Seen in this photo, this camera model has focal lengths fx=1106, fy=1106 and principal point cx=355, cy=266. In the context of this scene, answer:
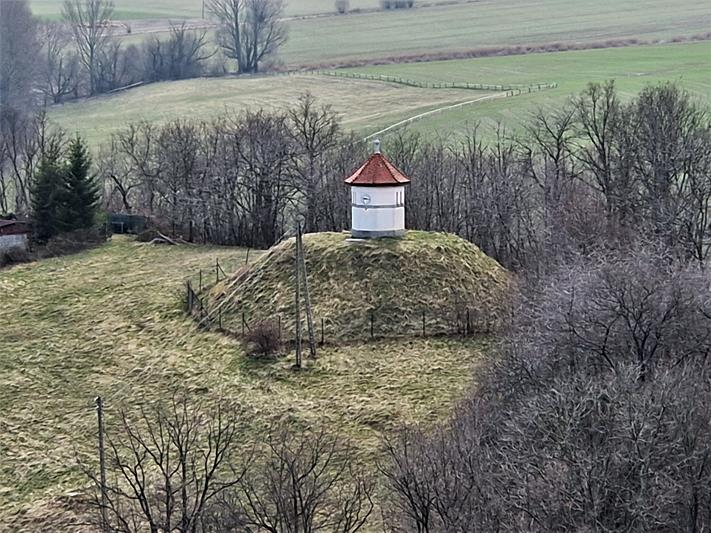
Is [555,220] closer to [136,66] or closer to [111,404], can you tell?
[111,404]

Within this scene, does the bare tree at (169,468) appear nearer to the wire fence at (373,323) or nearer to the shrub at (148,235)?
the wire fence at (373,323)

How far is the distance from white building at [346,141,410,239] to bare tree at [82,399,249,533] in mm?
9982

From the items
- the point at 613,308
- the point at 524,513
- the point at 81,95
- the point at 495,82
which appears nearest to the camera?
the point at 524,513

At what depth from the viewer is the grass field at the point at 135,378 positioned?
28.1 m

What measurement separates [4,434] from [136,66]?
69.8 metres

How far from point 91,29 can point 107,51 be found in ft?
14.9

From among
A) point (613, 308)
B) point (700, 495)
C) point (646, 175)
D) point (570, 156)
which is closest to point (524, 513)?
point (700, 495)

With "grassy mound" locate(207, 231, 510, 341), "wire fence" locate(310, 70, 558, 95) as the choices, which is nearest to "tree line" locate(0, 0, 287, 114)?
"wire fence" locate(310, 70, 558, 95)

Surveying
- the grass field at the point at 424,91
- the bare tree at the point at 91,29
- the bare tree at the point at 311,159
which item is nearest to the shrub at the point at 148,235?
the bare tree at the point at 311,159

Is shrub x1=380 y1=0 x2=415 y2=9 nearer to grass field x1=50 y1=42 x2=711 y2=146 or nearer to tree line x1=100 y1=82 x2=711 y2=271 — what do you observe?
grass field x1=50 y1=42 x2=711 y2=146

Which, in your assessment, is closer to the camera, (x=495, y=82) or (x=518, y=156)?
(x=518, y=156)

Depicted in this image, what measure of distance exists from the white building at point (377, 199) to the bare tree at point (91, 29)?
59.9m

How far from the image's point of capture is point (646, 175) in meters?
46.3

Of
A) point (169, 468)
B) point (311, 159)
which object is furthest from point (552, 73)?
point (169, 468)
